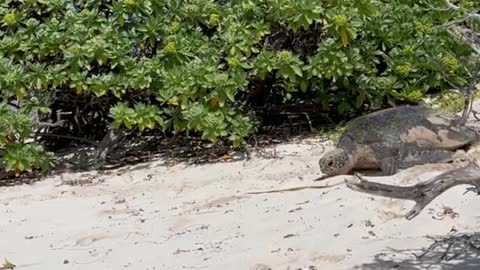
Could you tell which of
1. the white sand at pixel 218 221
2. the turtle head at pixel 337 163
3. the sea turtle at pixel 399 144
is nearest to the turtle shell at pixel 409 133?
the sea turtle at pixel 399 144

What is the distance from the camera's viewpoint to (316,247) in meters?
4.08

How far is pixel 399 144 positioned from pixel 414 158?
14 cm

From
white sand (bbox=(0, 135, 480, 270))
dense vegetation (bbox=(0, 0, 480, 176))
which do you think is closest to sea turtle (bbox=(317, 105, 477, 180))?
white sand (bbox=(0, 135, 480, 270))

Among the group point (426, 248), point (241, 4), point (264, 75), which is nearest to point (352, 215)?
point (426, 248)

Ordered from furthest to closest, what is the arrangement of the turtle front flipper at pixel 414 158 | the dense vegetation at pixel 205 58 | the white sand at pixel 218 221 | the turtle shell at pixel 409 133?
the dense vegetation at pixel 205 58 < the turtle shell at pixel 409 133 < the turtle front flipper at pixel 414 158 < the white sand at pixel 218 221

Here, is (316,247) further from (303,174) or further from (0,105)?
(0,105)

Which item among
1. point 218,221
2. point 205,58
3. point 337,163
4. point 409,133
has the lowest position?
point 218,221

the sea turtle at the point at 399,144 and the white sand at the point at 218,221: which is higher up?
the sea turtle at the point at 399,144

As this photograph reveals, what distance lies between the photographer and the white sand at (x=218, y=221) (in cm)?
402

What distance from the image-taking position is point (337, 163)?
17.7ft

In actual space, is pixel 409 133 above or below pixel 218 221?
above

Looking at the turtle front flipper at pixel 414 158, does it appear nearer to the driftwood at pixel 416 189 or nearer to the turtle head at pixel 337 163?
the turtle head at pixel 337 163

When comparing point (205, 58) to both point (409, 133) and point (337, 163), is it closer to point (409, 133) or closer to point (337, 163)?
point (337, 163)

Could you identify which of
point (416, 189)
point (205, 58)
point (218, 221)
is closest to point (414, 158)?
point (218, 221)
